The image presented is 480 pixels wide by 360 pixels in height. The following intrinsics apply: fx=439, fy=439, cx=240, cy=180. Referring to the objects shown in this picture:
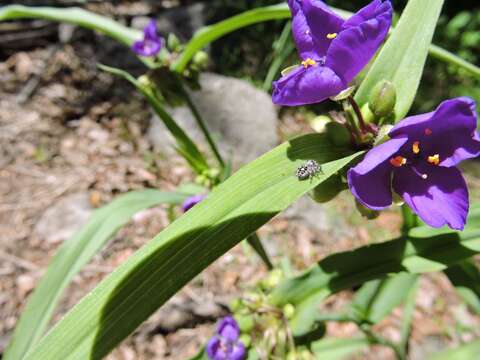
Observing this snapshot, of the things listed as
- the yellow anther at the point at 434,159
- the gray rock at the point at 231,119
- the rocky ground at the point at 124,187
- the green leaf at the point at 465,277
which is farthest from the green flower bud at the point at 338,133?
the gray rock at the point at 231,119

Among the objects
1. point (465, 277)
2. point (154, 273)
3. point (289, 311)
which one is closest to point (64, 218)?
point (289, 311)

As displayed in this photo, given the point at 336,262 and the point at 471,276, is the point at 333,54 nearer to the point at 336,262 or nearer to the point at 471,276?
the point at 336,262

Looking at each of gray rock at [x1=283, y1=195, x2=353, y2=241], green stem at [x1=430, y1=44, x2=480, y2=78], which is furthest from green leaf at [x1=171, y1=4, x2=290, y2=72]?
gray rock at [x1=283, y1=195, x2=353, y2=241]

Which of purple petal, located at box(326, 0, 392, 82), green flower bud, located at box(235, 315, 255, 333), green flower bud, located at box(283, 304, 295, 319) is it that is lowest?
green flower bud, located at box(235, 315, 255, 333)

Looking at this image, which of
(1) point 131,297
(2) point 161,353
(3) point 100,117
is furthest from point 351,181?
(3) point 100,117

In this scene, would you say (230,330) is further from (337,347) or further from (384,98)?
(384,98)

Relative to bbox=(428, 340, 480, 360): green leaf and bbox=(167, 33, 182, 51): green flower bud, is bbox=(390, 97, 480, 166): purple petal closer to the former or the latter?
bbox=(428, 340, 480, 360): green leaf
